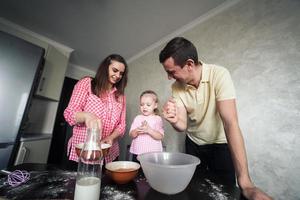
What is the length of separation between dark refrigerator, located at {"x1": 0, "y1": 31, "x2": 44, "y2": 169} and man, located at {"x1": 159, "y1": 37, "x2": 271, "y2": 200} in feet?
4.89

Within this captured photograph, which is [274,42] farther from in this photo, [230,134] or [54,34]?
[54,34]

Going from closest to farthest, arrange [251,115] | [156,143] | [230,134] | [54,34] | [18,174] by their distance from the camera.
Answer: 1. [18,174]
2. [230,134]
3. [251,115]
4. [156,143]
5. [54,34]

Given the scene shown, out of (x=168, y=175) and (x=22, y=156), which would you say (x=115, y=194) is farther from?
(x=22, y=156)

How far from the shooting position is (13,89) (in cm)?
147

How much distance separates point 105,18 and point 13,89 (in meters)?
1.24

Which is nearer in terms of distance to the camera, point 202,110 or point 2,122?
point 202,110

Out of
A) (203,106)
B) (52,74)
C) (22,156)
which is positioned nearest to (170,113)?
(203,106)

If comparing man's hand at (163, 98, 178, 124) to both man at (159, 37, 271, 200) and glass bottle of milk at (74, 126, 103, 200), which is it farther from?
glass bottle of milk at (74, 126, 103, 200)

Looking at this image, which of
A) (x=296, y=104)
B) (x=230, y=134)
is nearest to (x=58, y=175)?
(x=230, y=134)

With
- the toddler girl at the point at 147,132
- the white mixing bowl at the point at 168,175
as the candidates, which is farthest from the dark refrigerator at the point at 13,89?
the white mixing bowl at the point at 168,175

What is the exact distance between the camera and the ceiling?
162 centimetres

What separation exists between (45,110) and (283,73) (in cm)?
296

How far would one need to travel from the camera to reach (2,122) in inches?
55.2

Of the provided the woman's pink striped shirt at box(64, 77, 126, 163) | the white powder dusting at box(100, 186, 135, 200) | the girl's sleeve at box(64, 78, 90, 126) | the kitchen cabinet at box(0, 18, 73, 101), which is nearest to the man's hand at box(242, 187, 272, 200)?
the white powder dusting at box(100, 186, 135, 200)
